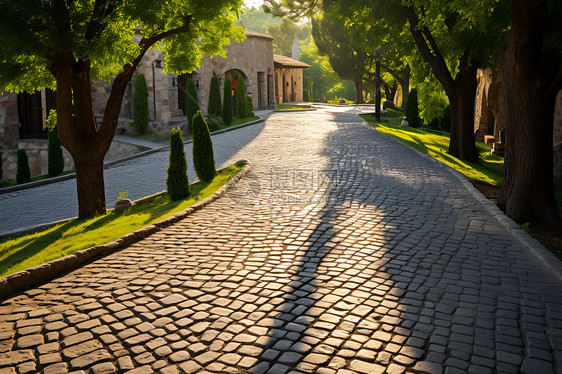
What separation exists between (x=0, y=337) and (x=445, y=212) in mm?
8407

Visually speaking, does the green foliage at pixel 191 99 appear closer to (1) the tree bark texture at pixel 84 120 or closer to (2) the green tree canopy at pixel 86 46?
(2) the green tree canopy at pixel 86 46

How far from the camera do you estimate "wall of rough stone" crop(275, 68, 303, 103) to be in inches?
1953

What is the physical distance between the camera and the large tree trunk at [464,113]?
18484mm

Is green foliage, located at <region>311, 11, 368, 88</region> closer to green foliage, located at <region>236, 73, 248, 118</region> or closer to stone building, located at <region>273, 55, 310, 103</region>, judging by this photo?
stone building, located at <region>273, 55, 310, 103</region>

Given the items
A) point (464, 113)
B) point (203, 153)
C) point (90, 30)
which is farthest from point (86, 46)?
point (464, 113)

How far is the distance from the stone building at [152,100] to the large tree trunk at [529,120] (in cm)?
2028

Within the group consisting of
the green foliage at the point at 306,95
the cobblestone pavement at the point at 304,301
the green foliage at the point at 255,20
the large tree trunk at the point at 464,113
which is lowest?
the cobblestone pavement at the point at 304,301

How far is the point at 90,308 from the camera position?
6137 millimetres

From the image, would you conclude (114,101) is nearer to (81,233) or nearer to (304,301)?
(81,233)

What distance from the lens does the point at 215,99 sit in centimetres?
3009

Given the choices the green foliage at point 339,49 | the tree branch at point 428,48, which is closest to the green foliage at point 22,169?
the tree branch at point 428,48

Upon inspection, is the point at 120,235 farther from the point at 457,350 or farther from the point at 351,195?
the point at 457,350

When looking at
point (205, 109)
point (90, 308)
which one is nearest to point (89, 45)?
point (90, 308)

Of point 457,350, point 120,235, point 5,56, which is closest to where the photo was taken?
point 457,350
